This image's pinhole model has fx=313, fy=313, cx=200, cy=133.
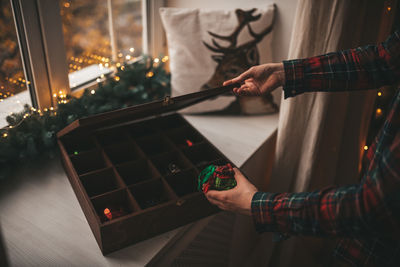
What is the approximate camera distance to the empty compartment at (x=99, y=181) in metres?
0.95

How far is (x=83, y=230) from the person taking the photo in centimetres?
90

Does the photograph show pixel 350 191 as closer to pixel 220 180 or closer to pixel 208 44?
pixel 220 180

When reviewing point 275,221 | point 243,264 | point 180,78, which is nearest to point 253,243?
point 243,264

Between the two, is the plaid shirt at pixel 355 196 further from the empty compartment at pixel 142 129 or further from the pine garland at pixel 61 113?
the pine garland at pixel 61 113

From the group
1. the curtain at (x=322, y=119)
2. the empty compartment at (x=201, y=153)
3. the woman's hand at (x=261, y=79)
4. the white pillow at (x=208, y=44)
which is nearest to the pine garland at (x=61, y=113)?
the white pillow at (x=208, y=44)

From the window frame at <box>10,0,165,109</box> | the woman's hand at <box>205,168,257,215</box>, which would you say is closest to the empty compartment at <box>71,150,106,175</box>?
the window frame at <box>10,0,165,109</box>

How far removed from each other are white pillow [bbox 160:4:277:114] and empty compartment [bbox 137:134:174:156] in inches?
12.7

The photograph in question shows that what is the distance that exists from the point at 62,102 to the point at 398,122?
1070mm

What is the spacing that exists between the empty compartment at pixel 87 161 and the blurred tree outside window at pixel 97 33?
0.43 meters

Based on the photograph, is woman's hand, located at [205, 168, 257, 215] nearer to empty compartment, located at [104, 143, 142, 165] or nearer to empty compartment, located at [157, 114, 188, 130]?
empty compartment, located at [104, 143, 142, 165]

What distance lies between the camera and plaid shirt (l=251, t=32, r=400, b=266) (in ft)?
1.87

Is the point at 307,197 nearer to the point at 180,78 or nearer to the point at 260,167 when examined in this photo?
the point at 260,167

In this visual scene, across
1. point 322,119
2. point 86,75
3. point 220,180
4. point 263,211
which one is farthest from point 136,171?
point 322,119

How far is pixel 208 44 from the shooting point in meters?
1.36
